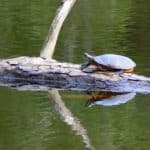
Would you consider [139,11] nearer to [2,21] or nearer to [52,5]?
[52,5]

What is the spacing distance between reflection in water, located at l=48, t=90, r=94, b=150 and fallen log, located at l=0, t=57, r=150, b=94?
30 centimetres

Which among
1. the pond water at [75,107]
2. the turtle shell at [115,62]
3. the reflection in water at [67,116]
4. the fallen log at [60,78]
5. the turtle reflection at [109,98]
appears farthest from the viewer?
the turtle shell at [115,62]

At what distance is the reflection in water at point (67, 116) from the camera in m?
6.69

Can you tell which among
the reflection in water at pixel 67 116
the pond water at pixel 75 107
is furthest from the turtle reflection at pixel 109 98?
the reflection in water at pixel 67 116

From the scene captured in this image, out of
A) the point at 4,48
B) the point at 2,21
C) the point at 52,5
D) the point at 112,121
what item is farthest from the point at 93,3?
the point at 112,121

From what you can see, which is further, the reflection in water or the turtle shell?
the turtle shell

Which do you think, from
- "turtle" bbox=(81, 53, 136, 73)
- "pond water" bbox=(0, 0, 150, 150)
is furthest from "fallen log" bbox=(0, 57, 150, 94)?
"pond water" bbox=(0, 0, 150, 150)

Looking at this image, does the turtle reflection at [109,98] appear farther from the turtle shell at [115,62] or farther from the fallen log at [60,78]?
the turtle shell at [115,62]

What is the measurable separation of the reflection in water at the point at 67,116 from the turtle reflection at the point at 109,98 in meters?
0.34

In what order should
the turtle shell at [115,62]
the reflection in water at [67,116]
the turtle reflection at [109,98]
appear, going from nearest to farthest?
the reflection in water at [67,116], the turtle reflection at [109,98], the turtle shell at [115,62]

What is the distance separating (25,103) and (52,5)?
14233 mm

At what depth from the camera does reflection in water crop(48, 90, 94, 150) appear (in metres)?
6.69

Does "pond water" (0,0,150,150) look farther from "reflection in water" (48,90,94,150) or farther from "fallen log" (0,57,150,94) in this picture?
"fallen log" (0,57,150,94)

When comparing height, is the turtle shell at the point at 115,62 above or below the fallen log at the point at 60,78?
above
